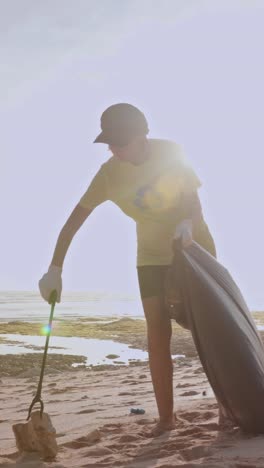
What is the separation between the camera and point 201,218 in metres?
4.12

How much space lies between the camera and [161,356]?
13.0 ft

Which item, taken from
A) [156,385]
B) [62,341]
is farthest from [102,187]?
[62,341]

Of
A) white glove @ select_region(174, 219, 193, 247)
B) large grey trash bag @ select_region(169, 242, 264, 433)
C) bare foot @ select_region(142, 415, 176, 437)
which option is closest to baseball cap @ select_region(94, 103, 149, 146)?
white glove @ select_region(174, 219, 193, 247)

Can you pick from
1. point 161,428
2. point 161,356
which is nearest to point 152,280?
point 161,356

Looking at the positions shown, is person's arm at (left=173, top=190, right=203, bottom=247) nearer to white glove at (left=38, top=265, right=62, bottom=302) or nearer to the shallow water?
white glove at (left=38, top=265, right=62, bottom=302)

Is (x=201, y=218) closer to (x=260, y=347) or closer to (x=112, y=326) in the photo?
(x=260, y=347)

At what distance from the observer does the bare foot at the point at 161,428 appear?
380cm

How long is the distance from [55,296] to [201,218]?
1.09 metres

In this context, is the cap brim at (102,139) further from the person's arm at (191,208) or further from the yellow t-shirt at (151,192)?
the person's arm at (191,208)

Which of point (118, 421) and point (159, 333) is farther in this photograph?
point (118, 421)

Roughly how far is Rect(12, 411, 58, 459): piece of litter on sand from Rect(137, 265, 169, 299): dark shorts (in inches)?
40.5

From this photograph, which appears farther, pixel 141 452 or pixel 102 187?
pixel 102 187

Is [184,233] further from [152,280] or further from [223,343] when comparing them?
[223,343]

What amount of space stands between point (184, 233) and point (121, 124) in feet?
2.40
